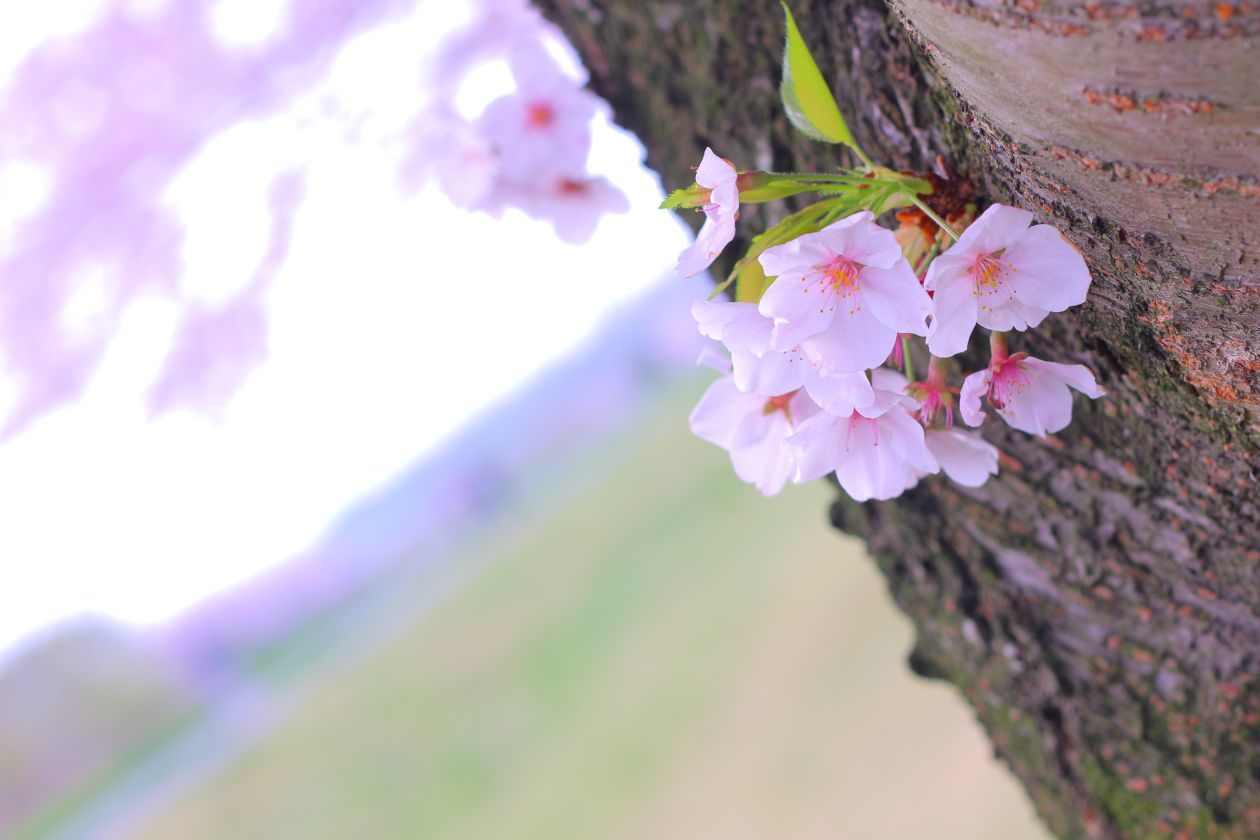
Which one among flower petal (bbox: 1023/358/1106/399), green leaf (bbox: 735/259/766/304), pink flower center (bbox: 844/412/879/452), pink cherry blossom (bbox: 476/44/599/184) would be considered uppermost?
pink cherry blossom (bbox: 476/44/599/184)

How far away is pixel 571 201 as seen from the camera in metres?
0.89

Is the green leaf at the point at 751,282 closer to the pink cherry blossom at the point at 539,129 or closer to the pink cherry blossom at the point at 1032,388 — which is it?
the pink cherry blossom at the point at 1032,388

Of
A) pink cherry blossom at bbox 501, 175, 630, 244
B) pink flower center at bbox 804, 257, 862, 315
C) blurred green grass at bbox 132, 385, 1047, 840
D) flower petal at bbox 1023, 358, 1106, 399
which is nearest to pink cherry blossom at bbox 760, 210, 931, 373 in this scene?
pink flower center at bbox 804, 257, 862, 315

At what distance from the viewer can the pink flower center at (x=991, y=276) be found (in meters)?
0.43

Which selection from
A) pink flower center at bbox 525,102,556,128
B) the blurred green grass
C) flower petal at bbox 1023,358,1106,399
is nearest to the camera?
flower petal at bbox 1023,358,1106,399

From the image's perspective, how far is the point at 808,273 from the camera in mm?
411

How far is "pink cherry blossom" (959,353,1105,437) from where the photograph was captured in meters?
0.50

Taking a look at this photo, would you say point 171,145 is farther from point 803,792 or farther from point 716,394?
point 716,394

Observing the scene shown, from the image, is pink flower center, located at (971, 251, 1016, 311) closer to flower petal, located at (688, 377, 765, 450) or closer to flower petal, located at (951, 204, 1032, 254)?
flower petal, located at (951, 204, 1032, 254)

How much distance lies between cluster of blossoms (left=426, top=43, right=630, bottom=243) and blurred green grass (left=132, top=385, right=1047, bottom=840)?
242cm

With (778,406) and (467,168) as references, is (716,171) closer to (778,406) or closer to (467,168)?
(778,406)

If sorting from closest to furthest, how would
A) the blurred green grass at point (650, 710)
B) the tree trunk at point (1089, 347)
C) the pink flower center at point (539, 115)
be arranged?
1. the tree trunk at point (1089, 347)
2. the pink flower center at point (539, 115)
3. the blurred green grass at point (650, 710)

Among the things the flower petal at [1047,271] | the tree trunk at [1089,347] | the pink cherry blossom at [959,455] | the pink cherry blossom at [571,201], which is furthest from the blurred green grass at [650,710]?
the flower petal at [1047,271]

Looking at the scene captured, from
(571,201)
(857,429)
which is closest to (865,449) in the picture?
(857,429)
